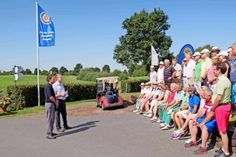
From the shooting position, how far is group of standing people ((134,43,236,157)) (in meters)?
6.21

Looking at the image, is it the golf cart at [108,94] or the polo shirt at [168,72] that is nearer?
the polo shirt at [168,72]

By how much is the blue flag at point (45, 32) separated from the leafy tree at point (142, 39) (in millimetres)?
30810

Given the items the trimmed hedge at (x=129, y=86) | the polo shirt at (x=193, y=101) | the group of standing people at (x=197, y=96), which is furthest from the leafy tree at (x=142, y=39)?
the polo shirt at (x=193, y=101)

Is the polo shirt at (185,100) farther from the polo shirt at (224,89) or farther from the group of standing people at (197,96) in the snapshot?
the polo shirt at (224,89)

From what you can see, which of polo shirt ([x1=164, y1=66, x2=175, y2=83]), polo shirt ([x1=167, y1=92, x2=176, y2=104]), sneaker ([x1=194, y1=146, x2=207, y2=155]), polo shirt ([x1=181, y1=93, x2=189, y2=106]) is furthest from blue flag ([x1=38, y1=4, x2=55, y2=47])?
sneaker ([x1=194, y1=146, x2=207, y2=155])

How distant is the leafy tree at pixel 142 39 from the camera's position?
164 ft

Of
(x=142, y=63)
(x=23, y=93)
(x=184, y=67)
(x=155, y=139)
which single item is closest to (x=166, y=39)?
(x=142, y=63)

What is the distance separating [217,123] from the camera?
6301 millimetres

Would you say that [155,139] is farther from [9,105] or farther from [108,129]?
[9,105]

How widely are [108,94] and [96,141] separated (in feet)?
24.5

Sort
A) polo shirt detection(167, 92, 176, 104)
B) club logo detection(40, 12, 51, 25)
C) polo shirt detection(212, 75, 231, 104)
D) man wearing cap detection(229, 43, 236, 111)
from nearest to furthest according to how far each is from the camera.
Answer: polo shirt detection(212, 75, 231, 104) < man wearing cap detection(229, 43, 236, 111) < polo shirt detection(167, 92, 176, 104) < club logo detection(40, 12, 51, 25)

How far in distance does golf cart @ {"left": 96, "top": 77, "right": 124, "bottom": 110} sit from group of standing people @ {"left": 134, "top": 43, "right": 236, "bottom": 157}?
5.53 feet

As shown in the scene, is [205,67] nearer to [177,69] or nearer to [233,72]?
[233,72]

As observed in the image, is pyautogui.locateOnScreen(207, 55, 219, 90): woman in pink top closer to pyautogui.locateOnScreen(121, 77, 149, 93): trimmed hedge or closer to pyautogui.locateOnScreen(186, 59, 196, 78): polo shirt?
pyautogui.locateOnScreen(186, 59, 196, 78): polo shirt
